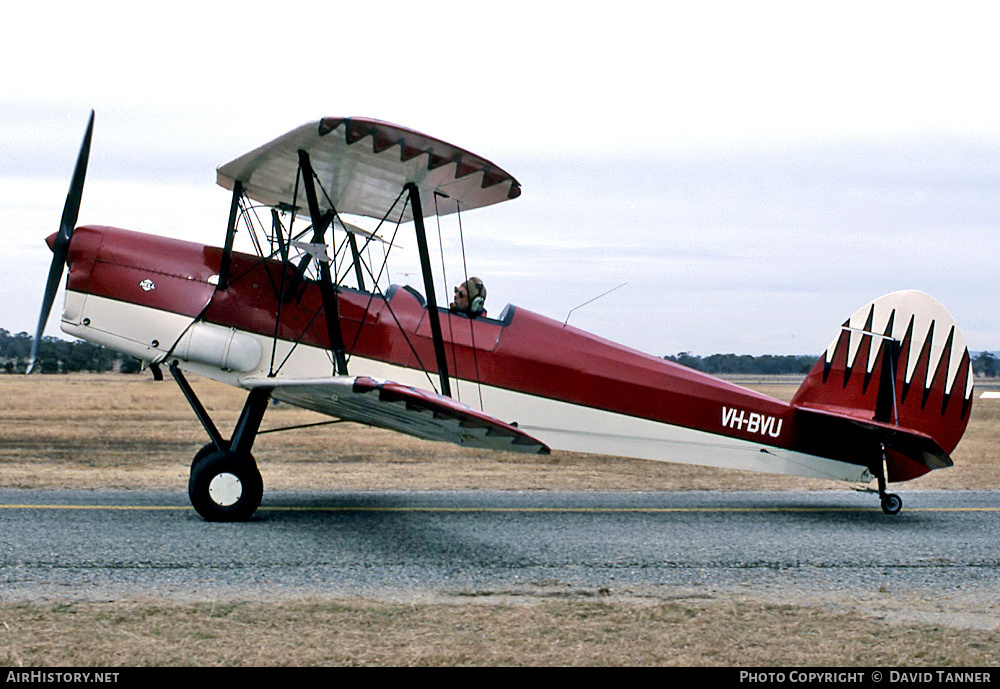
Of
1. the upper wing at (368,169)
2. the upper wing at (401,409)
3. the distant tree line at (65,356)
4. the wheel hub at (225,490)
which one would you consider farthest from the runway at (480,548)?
the distant tree line at (65,356)

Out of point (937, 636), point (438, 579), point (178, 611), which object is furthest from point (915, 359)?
point (178, 611)

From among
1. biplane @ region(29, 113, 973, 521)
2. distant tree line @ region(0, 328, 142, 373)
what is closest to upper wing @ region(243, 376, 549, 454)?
biplane @ region(29, 113, 973, 521)

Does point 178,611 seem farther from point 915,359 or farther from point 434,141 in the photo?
point 915,359

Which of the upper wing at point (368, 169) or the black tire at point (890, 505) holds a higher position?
the upper wing at point (368, 169)

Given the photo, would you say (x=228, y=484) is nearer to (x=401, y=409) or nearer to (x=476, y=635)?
(x=401, y=409)

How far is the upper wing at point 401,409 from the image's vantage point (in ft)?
23.4

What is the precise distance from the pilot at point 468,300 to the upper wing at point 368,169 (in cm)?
81

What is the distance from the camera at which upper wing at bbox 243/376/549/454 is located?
7129 mm

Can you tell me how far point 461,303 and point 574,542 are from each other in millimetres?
2656

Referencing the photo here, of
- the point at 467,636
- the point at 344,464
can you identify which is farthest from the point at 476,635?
the point at 344,464

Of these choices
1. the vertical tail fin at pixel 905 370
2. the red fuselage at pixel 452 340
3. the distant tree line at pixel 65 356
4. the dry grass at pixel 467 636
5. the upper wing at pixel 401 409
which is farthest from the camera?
the distant tree line at pixel 65 356

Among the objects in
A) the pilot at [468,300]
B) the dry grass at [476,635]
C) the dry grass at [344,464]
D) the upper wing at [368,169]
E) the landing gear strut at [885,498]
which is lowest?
the dry grass at [344,464]

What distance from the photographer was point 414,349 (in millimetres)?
9305

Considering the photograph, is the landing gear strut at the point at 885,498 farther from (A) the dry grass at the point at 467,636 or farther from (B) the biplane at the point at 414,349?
(A) the dry grass at the point at 467,636
